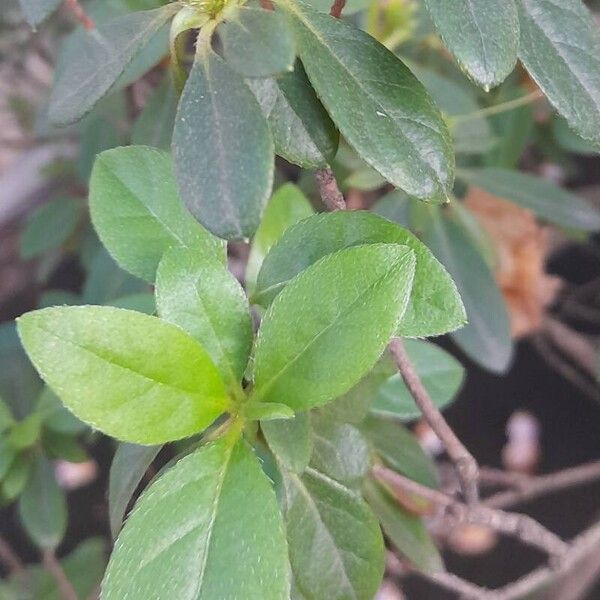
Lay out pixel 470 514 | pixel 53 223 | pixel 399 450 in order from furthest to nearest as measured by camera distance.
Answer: pixel 53 223, pixel 399 450, pixel 470 514

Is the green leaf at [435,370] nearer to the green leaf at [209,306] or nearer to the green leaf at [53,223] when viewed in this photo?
the green leaf at [209,306]

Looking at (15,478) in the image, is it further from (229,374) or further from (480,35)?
(480,35)

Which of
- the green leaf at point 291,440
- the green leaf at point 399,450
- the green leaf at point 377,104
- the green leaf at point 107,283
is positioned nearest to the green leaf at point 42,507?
the green leaf at point 107,283

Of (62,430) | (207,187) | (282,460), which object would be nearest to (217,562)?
(282,460)

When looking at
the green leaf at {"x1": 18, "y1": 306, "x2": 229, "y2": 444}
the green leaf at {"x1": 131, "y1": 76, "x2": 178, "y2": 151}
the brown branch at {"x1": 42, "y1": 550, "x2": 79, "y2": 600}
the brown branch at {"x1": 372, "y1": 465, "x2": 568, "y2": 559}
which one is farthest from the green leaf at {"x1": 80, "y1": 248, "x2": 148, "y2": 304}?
the green leaf at {"x1": 18, "y1": 306, "x2": 229, "y2": 444}

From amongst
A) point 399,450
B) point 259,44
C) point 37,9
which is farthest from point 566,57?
point 399,450

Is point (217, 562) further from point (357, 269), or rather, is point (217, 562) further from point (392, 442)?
point (392, 442)
